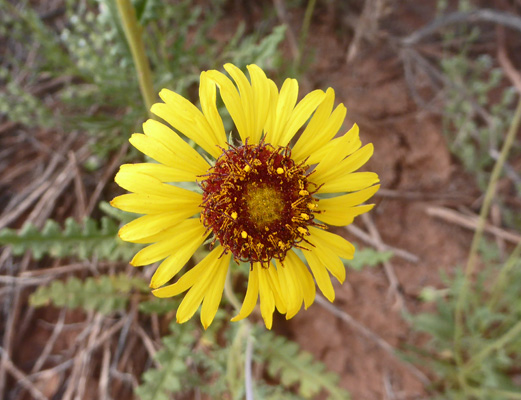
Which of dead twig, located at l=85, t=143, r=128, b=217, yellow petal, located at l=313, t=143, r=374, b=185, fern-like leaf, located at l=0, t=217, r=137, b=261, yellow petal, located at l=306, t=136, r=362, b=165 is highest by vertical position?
dead twig, located at l=85, t=143, r=128, b=217

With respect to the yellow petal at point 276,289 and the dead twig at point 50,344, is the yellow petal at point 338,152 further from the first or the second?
the dead twig at point 50,344

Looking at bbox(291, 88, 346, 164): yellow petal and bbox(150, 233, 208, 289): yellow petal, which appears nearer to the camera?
bbox(150, 233, 208, 289): yellow petal

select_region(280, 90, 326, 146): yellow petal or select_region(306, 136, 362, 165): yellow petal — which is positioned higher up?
select_region(280, 90, 326, 146): yellow petal

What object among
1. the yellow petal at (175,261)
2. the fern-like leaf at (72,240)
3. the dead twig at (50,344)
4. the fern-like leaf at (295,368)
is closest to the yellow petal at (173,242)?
the yellow petal at (175,261)

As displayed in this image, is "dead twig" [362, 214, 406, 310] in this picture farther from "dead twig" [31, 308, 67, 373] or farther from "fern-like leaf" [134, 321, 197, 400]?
"dead twig" [31, 308, 67, 373]

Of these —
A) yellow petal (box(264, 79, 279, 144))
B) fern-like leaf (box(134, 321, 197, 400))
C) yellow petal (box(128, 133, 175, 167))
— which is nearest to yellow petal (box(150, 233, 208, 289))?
yellow petal (box(128, 133, 175, 167))

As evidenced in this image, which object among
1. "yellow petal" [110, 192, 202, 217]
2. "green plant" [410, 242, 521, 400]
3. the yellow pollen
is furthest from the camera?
"green plant" [410, 242, 521, 400]

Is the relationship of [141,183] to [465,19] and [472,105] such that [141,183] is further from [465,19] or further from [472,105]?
[465,19]
